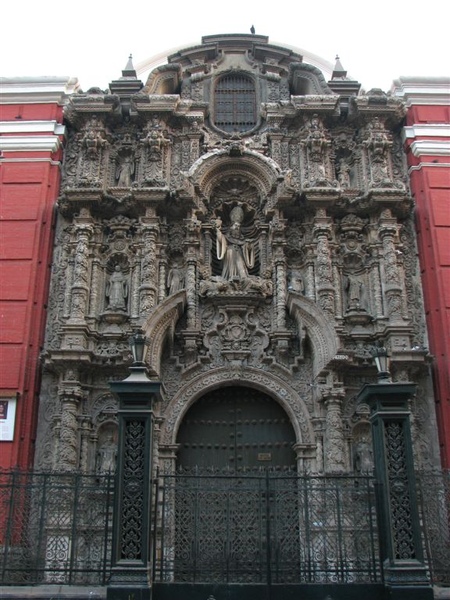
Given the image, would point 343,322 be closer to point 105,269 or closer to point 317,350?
point 317,350

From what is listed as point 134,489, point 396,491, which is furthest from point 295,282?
point 134,489

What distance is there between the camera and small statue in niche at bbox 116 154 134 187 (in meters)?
14.1

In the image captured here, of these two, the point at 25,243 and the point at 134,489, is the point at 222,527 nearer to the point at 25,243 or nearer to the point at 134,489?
the point at 134,489

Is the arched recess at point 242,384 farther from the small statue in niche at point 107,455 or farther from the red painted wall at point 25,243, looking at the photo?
the red painted wall at point 25,243

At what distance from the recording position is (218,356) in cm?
1255

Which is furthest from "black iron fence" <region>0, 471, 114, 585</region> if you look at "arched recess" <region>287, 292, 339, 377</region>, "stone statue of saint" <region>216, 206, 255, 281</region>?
"stone statue of saint" <region>216, 206, 255, 281</region>

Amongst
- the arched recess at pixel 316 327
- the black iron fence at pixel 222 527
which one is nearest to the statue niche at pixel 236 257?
the arched recess at pixel 316 327

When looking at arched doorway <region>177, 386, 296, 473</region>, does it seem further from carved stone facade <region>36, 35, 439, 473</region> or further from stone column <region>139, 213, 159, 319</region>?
stone column <region>139, 213, 159, 319</region>

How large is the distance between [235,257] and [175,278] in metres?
1.27

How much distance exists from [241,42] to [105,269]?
21.3 ft

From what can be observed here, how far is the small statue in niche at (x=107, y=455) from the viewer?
38.5 feet

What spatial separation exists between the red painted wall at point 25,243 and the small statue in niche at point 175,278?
94.3 inches

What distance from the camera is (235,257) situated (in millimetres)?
13328

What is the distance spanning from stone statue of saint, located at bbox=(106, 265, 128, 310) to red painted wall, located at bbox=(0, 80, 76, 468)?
123cm
